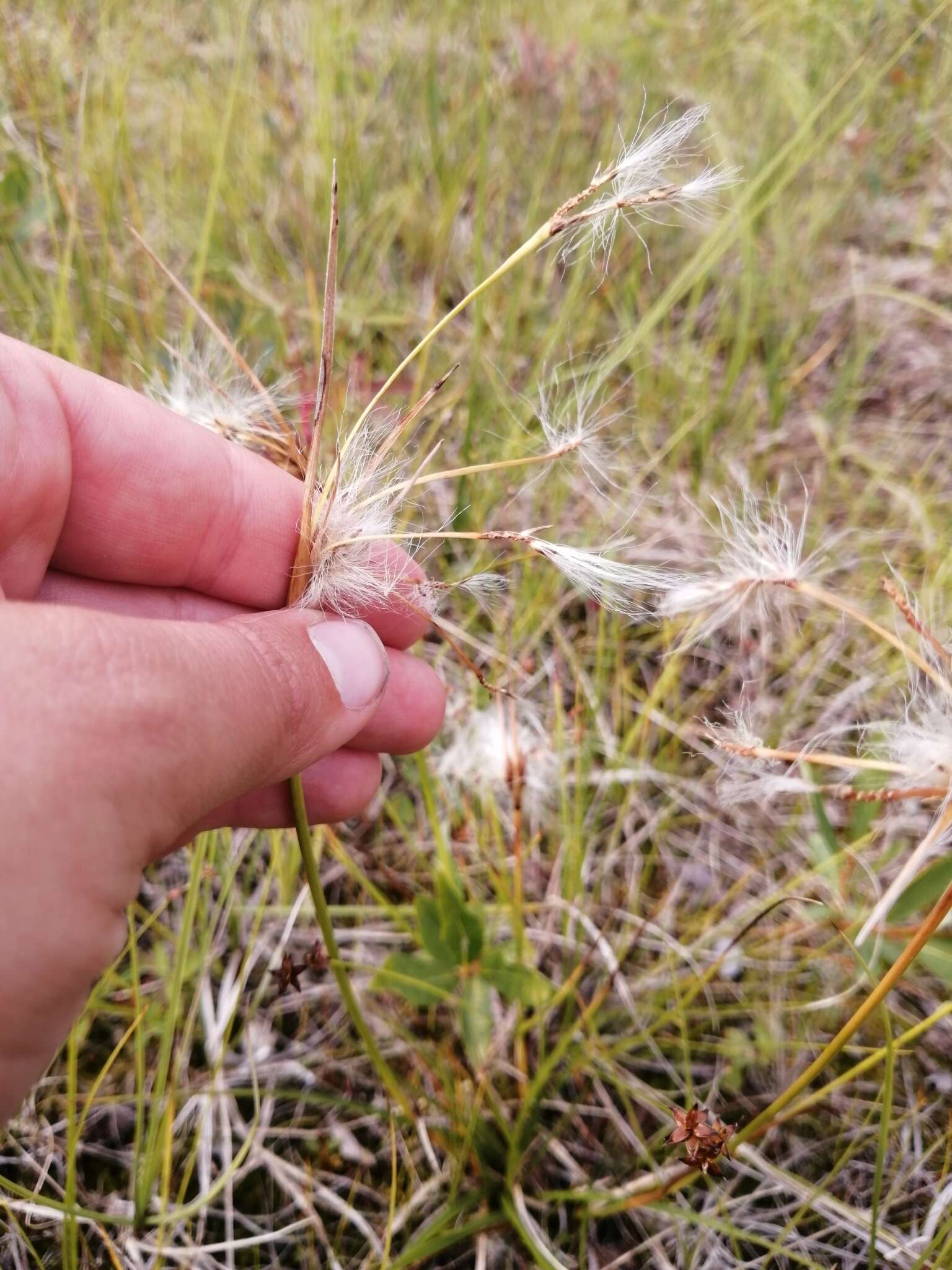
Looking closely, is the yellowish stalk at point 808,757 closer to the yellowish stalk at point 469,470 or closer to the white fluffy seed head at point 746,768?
the white fluffy seed head at point 746,768

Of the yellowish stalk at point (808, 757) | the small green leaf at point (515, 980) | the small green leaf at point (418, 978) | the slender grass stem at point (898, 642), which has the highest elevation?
the slender grass stem at point (898, 642)

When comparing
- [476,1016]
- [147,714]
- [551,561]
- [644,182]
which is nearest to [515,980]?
[476,1016]

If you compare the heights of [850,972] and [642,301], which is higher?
[642,301]

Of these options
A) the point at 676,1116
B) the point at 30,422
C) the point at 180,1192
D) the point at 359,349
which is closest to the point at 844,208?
the point at 359,349

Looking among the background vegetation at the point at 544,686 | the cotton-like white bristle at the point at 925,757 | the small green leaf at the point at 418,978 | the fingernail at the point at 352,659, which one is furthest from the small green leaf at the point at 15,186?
the cotton-like white bristle at the point at 925,757

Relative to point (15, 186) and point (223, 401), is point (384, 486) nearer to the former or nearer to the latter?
point (223, 401)

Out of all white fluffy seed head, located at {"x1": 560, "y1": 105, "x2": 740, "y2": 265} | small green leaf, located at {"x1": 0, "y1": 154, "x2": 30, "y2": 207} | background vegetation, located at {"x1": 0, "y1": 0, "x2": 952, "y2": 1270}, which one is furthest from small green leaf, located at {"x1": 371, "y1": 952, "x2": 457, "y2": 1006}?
small green leaf, located at {"x1": 0, "y1": 154, "x2": 30, "y2": 207}

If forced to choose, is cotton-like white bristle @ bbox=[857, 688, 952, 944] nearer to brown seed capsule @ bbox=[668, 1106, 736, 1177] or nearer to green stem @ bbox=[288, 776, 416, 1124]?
brown seed capsule @ bbox=[668, 1106, 736, 1177]

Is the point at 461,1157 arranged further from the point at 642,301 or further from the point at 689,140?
the point at 689,140
